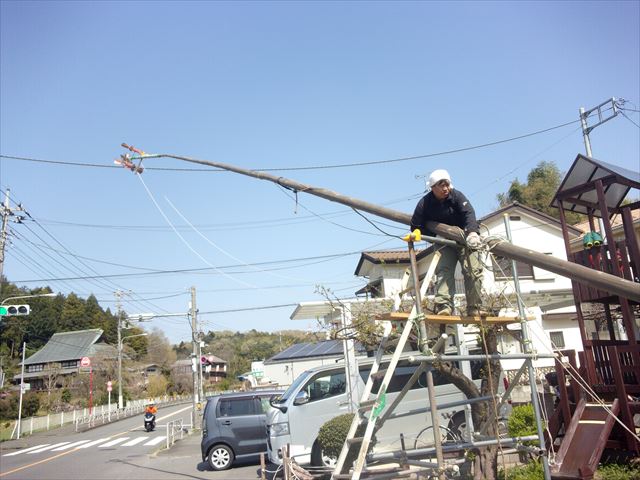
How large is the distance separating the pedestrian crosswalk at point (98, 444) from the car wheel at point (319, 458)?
43.5 feet

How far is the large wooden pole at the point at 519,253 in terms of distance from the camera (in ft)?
13.0

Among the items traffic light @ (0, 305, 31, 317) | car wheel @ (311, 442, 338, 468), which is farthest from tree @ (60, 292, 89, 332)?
car wheel @ (311, 442, 338, 468)

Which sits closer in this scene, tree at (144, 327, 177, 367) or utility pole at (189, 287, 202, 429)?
utility pole at (189, 287, 202, 429)

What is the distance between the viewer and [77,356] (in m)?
59.2

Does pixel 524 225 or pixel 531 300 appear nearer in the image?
pixel 531 300

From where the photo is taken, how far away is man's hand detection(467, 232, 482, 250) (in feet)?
16.1

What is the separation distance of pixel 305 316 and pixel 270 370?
1989cm

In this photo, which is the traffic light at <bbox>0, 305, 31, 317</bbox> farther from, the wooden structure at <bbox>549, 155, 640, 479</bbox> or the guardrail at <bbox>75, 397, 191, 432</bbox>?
the wooden structure at <bbox>549, 155, 640, 479</bbox>

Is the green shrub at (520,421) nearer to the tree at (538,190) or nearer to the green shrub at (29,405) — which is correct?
the tree at (538,190)

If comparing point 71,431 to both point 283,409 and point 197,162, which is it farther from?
point 197,162

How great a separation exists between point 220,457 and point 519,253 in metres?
11.3

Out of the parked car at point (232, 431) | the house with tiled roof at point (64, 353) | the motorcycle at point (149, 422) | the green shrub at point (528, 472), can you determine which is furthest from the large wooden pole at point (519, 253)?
the house with tiled roof at point (64, 353)

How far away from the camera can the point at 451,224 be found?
17.5 feet

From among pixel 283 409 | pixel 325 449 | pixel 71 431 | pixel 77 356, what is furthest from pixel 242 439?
pixel 77 356
